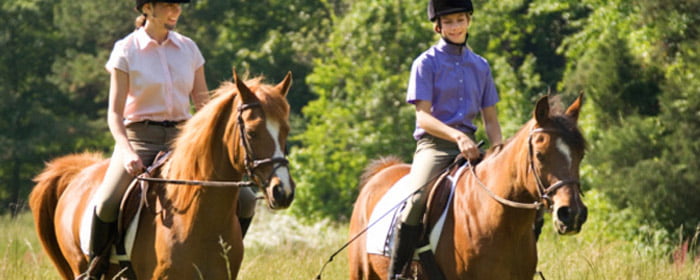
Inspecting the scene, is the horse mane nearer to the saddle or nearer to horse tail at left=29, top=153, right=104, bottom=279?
the saddle

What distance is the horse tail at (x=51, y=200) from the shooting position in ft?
28.9

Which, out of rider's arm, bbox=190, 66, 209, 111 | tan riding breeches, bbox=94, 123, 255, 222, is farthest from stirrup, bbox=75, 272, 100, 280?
rider's arm, bbox=190, 66, 209, 111

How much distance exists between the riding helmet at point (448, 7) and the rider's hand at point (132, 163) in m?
2.22

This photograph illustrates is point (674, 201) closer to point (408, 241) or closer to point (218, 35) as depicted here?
point (408, 241)

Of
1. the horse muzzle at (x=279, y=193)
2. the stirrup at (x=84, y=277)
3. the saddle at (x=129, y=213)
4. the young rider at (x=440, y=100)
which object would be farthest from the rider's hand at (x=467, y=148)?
the stirrup at (x=84, y=277)

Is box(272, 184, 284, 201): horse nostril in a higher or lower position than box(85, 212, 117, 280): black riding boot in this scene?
higher

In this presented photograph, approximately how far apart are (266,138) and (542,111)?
160 cm

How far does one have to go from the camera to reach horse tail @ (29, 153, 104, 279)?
880 centimetres

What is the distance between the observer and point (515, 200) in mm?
6863

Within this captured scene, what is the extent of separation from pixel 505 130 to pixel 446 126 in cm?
2279

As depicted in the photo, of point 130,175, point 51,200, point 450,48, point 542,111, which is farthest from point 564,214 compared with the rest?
point 51,200

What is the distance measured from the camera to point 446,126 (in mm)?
7320

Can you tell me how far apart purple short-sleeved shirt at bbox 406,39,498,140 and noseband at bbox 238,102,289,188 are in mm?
1447

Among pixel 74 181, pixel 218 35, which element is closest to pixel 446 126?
pixel 74 181
